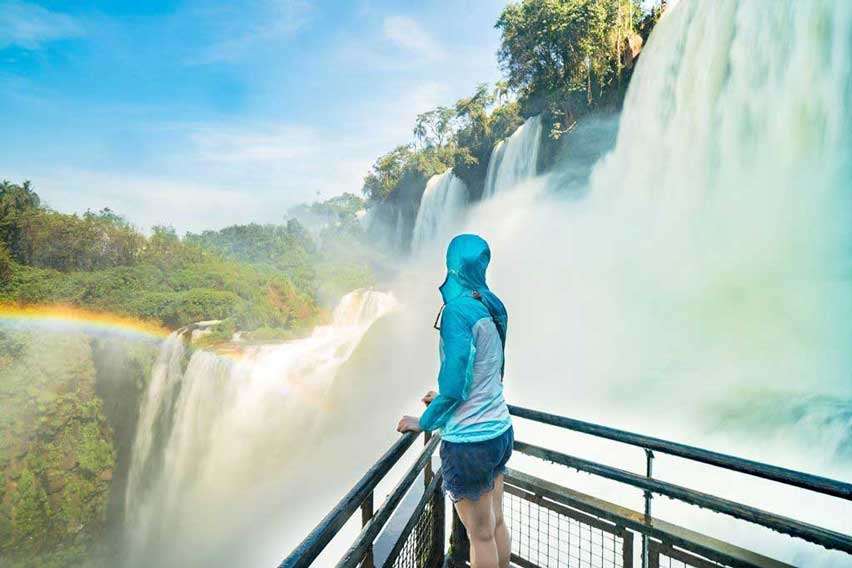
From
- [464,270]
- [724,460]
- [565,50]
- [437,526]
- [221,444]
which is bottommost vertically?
[221,444]

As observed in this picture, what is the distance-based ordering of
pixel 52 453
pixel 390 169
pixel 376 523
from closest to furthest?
1. pixel 376 523
2. pixel 52 453
3. pixel 390 169

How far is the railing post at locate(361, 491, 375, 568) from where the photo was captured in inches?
46.6

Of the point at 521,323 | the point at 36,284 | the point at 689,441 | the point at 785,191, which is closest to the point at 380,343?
the point at 521,323

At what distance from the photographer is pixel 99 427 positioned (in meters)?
21.6

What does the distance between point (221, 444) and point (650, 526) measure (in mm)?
20378

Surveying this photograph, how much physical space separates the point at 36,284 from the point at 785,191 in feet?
123

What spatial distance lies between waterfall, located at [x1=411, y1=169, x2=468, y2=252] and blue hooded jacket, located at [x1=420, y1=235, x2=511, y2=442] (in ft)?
76.2

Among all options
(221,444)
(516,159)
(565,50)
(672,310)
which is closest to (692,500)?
(672,310)

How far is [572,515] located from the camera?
5.80ft

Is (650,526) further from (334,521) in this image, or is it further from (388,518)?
(334,521)

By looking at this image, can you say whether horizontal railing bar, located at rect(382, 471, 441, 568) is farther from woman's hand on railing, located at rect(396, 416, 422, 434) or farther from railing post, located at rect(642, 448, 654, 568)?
railing post, located at rect(642, 448, 654, 568)

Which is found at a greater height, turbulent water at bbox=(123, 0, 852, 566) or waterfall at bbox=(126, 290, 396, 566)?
turbulent water at bbox=(123, 0, 852, 566)

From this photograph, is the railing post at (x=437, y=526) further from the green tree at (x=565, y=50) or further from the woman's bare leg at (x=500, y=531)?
the green tree at (x=565, y=50)

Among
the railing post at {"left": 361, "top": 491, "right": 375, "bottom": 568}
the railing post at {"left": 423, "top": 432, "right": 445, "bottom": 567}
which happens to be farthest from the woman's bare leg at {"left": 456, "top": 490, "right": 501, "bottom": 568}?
the railing post at {"left": 361, "top": 491, "right": 375, "bottom": 568}
